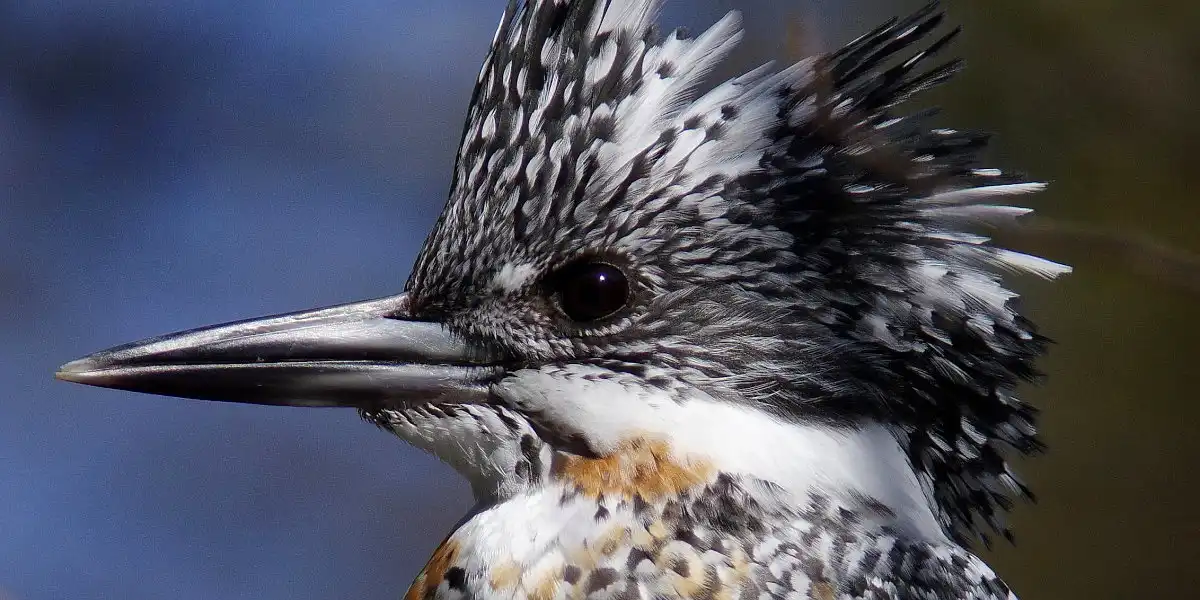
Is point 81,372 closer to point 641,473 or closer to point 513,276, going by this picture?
point 513,276

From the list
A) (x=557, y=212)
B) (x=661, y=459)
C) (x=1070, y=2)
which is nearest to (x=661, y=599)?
(x=661, y=459)

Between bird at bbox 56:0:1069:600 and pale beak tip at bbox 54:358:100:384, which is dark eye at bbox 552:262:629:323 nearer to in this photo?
bird at bbox 56:0:1069:600

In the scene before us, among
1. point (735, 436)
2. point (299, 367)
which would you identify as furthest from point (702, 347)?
point (299, 367)

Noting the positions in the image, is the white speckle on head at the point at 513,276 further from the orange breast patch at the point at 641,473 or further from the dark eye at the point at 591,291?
the orange breast patch at the point at 641,473

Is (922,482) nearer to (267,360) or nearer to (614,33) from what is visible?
(614,33)

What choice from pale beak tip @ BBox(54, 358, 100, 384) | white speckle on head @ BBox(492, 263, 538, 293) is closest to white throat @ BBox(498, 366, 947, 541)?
white speckle on head @ BBox(492, 263, 538, 293)
